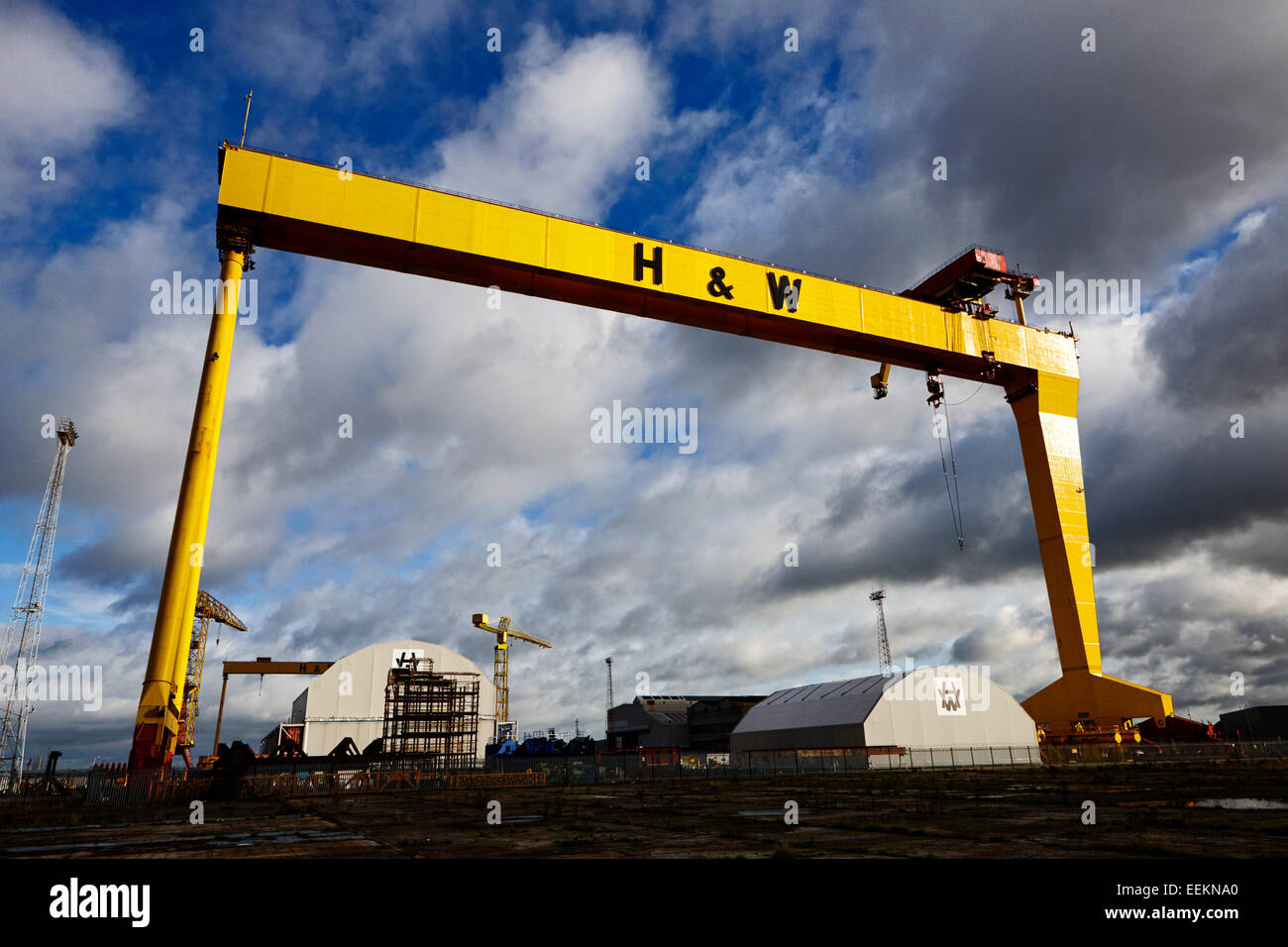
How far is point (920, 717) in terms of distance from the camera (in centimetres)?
3962

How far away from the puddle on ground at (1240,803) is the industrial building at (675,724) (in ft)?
191

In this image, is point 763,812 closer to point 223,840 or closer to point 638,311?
point 223,840

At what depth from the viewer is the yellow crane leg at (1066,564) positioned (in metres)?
32.1

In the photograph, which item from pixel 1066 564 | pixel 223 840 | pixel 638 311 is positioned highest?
pixel 638 311

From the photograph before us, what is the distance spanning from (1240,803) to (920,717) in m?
28.0

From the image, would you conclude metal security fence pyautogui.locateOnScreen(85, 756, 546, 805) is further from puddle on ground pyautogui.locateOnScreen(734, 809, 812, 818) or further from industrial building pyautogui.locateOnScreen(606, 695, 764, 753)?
industrial building pyautogui.locateOnScreen(606, 695, 764, 753)

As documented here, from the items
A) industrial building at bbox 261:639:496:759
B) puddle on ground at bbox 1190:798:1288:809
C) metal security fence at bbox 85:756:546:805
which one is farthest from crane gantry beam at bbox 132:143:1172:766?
industrial building at bbox 261:639:496:759

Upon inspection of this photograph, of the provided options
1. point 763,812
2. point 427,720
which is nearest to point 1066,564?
point 763,812

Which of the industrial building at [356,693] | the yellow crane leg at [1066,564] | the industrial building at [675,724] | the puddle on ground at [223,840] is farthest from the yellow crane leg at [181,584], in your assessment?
the industrial building at [675,724]

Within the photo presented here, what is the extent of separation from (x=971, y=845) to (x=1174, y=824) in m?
3.88

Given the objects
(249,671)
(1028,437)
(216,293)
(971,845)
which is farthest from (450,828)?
(249,671)

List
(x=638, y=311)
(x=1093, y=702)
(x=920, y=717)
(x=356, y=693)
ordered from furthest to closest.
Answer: (x=356, y=693) < (x=920, y=717) < (x=1093, y=702) < (x=638, y=311)

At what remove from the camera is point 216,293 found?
72.0 feet
